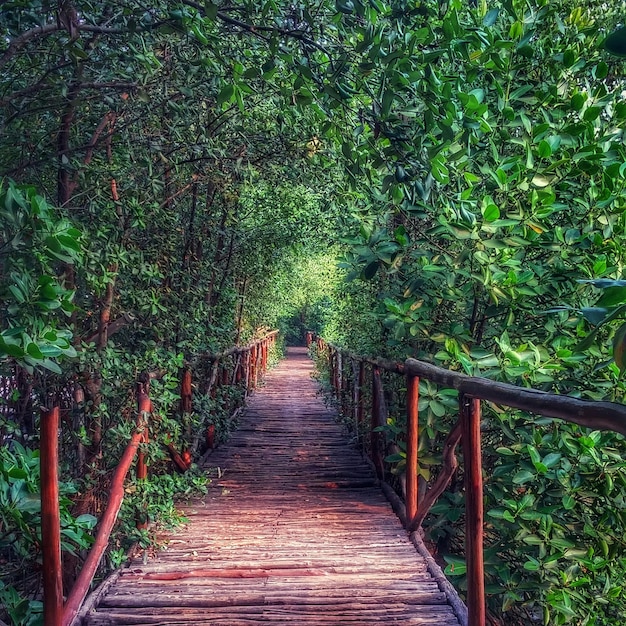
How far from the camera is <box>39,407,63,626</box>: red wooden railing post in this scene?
178 cm

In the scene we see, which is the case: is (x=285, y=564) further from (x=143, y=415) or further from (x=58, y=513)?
(x=58, y=513)

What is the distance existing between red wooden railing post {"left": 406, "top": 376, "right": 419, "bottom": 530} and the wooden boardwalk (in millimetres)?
185

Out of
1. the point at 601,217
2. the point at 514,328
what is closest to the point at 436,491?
the point at 514,328

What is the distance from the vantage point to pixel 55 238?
1.58 meters

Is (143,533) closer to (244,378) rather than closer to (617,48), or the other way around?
(617,48)

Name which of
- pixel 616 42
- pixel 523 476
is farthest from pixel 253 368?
pixel 616 42

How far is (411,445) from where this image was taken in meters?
3.13

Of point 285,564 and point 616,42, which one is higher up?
point 616,42

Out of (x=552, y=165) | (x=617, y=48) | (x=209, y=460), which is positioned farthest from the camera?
(x=209, y=460)

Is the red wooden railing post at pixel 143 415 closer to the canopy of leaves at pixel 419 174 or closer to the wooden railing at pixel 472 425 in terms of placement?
the canopy of leaves at pixel 419 174

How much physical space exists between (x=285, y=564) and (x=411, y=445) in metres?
0.88

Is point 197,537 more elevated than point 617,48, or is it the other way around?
point 617,48

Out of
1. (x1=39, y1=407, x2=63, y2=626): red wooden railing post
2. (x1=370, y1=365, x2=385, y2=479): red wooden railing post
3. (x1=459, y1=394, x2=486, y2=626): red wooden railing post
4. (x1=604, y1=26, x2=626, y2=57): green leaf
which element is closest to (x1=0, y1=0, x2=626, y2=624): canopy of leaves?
(x1=39, y1=407, x2=63, y2=626): red wooden railing post

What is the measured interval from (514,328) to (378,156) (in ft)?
4.51
